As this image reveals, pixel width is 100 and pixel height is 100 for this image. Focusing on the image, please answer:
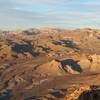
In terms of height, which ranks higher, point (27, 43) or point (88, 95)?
point (88, 95)

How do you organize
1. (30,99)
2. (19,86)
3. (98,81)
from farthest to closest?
(19,86) → (98,81) → (30,99)

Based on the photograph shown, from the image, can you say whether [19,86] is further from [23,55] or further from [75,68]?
[23,55]

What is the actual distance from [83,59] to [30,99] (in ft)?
100

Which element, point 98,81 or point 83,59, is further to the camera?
point 83,59

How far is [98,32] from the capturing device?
173625 mm

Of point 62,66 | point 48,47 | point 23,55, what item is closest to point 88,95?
point 62,66

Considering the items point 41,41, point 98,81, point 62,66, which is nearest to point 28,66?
point 62,66

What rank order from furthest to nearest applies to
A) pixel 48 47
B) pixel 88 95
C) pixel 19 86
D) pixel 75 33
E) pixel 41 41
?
pixel 75 33 < pixel 41 41 < pixel 48 47 < pixel 19 86 < pixel 88 95

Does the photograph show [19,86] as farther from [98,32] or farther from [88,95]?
[98,32]

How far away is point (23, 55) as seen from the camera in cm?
11262

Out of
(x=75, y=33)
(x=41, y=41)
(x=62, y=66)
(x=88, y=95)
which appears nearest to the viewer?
(x=88, y=95)

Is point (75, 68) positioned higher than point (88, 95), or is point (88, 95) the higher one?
point (88, 95)

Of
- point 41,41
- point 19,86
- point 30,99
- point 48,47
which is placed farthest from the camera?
point 41,41

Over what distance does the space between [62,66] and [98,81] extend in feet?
63.7
